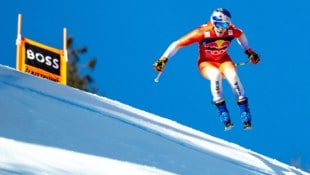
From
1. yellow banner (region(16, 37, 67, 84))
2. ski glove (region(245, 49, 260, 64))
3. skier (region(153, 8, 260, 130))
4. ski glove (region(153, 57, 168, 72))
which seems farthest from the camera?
yellow banner (region(16, 37, 67, 84))

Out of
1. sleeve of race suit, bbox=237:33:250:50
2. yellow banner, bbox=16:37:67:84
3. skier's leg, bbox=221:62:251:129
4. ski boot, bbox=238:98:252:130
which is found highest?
yellow banner, bbox=16:37:67:84

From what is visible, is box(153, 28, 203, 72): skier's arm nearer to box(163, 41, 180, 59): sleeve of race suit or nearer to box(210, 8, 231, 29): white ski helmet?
box(163, 41, 180, 59): sleeve of race suit

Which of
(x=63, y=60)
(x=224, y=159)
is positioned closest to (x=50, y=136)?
(x=224, y=159)

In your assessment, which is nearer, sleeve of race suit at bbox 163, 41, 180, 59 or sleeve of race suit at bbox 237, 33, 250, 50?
sleeve of race suit at bbox 163, 41, 180, 59

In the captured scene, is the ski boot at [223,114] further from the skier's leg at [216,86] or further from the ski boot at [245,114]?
the ski boot at [245,114]

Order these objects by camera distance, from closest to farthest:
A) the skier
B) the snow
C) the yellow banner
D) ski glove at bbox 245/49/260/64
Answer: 1. the snow
2. the skier
3. ski glove at bbox 245/49/260/64
4. the yellow banner

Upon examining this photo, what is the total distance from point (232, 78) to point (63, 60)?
13.3 feet

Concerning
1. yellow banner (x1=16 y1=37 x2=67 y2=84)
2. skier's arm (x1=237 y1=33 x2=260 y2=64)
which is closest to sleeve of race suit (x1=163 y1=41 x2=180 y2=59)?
skier's arm (x1=237 y1=33 x2=260 y2=64)

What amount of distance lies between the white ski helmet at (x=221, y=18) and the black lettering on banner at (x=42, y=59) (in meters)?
3.82

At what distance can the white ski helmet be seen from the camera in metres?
6.17

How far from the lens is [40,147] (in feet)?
12.3

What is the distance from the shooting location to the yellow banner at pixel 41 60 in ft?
31.1

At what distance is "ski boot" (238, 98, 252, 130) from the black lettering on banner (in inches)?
152

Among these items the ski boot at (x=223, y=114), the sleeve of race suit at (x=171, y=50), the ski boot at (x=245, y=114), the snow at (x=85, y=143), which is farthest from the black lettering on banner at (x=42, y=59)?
the ski boot at (x=245, y=114)
